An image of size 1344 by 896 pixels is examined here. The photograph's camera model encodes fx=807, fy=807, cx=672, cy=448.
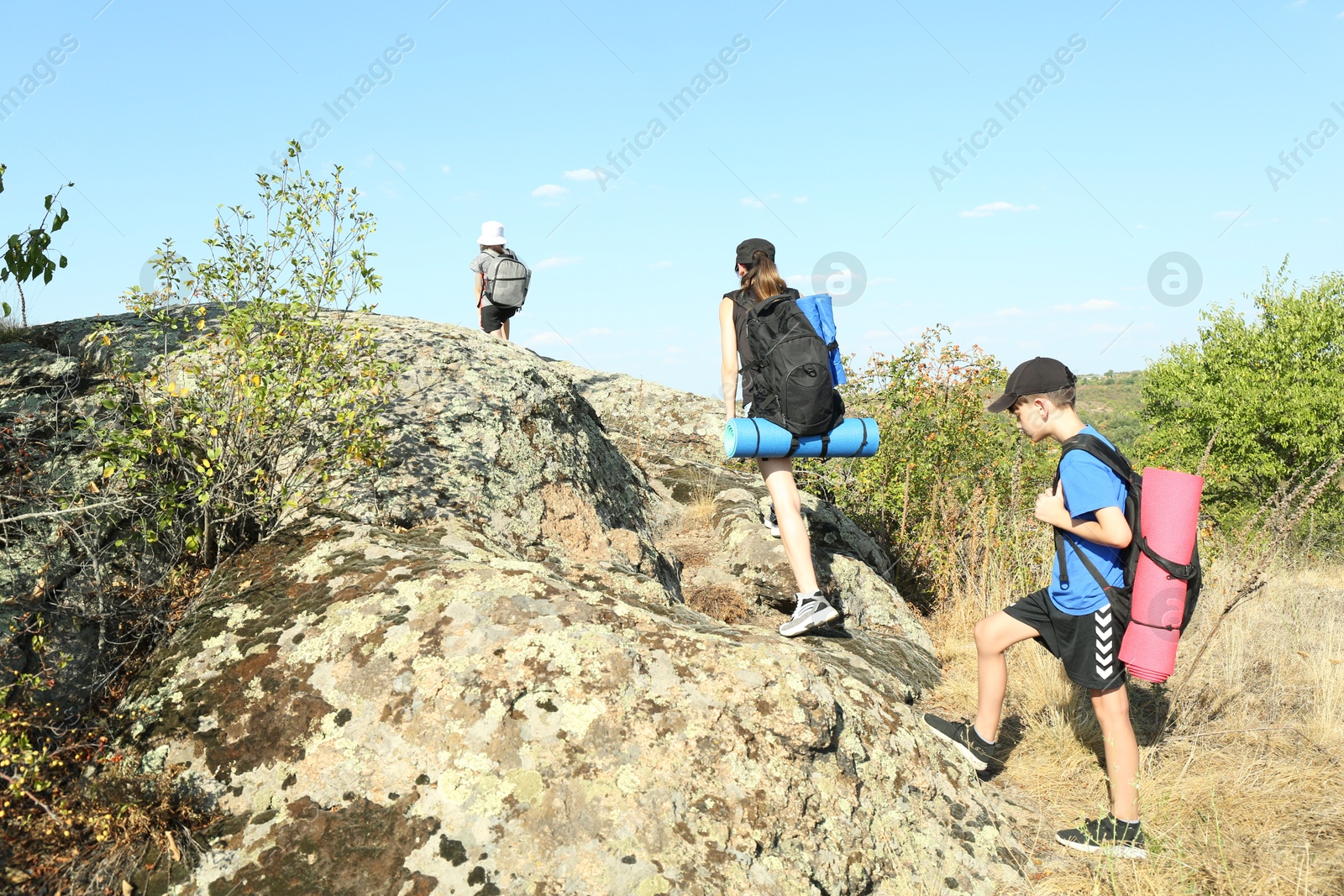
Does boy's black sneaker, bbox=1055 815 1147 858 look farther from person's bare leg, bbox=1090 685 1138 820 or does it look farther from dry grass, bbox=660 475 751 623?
dry grass, bbox=660 475 751 623

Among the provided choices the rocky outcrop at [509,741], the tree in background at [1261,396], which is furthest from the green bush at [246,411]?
the tree in background at [1261,396]

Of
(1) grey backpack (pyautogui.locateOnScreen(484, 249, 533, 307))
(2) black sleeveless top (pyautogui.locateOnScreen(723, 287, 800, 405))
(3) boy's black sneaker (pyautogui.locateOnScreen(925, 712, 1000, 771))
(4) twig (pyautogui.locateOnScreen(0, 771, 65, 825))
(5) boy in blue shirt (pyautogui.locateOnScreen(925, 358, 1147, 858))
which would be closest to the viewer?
(4) twig (pyautogui.locateOnScreen(0, 771, 65, 825))

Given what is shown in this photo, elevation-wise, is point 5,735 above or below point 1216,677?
above

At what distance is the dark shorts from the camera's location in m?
8.77

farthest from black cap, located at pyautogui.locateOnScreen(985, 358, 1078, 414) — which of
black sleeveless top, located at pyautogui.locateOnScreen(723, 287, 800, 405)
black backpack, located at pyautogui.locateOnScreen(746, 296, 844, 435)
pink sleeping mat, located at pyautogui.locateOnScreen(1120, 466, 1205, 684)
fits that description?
black sleeveless top, located at pyautogui.locateOnScreen(723, 287, 800, 405)

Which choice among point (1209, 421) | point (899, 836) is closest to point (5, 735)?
point (899, 836)

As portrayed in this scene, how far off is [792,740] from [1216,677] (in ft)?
12.0

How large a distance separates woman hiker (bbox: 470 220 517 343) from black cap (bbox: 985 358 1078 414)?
6.05 m

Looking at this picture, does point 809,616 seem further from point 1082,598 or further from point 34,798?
point 34,798

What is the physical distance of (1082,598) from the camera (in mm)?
3691

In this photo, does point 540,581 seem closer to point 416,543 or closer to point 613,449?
point 416,543

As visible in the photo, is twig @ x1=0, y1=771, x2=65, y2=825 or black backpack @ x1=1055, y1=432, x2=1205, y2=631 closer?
twig @ x1=0, y1=771, x2=65, y2=825

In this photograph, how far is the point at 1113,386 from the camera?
3595 inches

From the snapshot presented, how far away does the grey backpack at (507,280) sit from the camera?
8.59 meters
